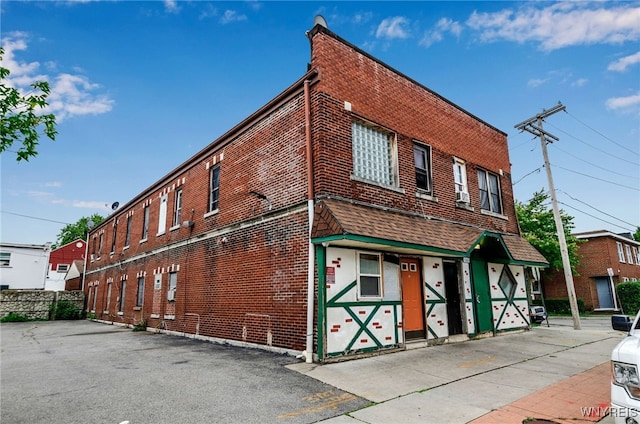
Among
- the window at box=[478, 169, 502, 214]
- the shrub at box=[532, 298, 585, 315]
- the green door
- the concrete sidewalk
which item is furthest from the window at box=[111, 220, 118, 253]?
the shrub at box=[532, 298, 585, 315]

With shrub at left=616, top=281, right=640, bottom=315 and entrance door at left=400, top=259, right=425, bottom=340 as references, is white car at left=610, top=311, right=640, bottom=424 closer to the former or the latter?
entrance door at left=400, top=259, right=425, bottom=340

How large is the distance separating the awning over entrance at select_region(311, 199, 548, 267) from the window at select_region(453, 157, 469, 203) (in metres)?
1.27

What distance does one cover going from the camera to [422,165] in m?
12.1

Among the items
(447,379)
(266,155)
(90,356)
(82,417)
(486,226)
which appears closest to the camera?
(82,417)

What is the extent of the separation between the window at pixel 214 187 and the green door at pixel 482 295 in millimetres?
9626

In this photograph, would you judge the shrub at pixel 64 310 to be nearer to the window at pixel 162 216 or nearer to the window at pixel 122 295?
the window at pixel 122 295

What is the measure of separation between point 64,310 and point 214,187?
75.3ft

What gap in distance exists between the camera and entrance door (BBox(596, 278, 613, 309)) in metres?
28.1

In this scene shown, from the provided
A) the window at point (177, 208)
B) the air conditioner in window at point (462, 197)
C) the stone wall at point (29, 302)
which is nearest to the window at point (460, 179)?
the air conditioner in window at point (462, 197)

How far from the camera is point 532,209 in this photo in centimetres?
2886

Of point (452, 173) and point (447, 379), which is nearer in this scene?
point (447, 379)

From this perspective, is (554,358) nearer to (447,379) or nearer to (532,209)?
(447,379)

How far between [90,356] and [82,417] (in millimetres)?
5817

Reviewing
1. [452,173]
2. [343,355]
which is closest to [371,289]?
[343,355]
